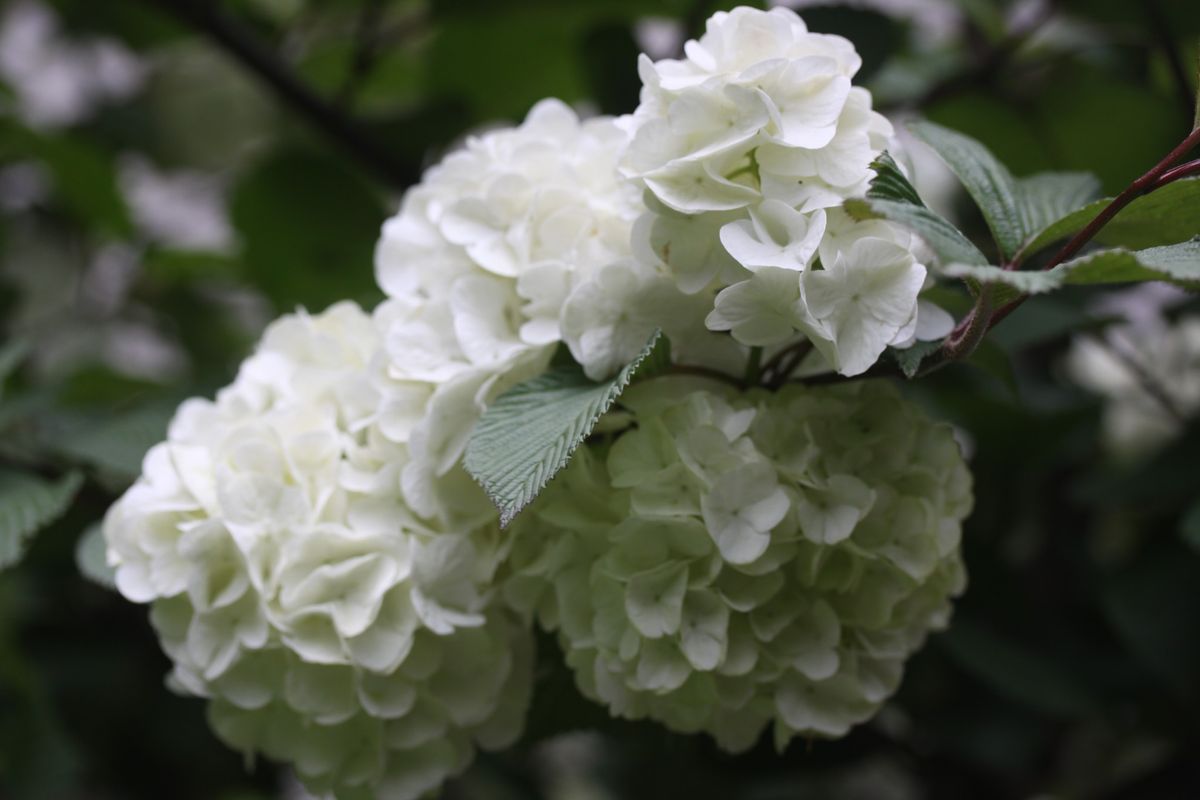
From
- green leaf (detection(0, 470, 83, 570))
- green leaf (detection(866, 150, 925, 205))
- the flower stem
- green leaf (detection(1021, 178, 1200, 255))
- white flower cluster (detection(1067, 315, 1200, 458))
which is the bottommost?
white flower cluster (detection(1067, 315, 1200, 458))

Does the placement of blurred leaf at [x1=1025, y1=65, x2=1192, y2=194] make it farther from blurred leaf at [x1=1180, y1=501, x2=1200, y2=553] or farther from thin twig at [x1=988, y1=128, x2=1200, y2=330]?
thin twig at [x1=988, y1=128, x2=1200, y2=330]

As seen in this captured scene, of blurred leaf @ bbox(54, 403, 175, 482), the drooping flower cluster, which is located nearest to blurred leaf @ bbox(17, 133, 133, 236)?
blurred leaf @ bbox(54, 403, 175, 482)

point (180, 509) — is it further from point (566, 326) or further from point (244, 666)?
point (566, 326)

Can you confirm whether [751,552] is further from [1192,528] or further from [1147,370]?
[1147,370]

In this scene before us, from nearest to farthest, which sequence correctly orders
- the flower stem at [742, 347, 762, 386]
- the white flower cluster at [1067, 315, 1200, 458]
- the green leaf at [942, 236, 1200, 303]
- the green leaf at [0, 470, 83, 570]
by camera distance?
1. the green leaf at [942, 236, 1200, 303]
2. the flower stem at [742, 347, 762, 386]
3. the green leaf at [0, 470, 83, 570]
4. the white flower cluster at [1067, 315, 1200, 458]

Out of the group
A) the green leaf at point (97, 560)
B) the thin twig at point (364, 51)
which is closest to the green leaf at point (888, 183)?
the green leaf at point (97, 560)

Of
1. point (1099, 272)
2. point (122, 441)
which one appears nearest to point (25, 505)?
point (122, 441)
